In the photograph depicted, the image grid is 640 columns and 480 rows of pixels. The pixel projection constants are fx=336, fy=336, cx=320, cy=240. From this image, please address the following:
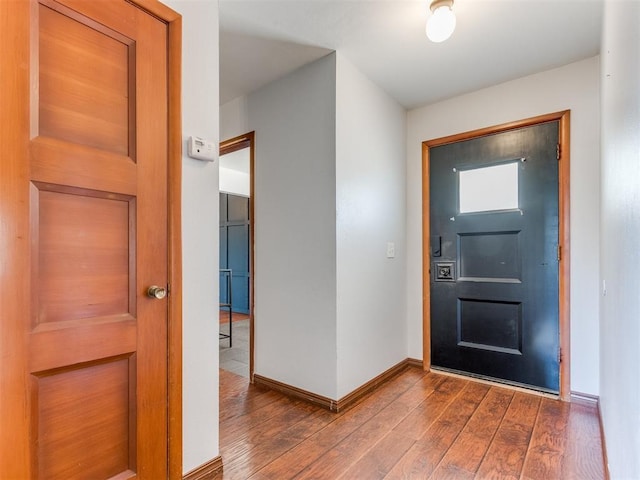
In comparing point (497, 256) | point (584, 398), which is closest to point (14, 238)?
point (497, 256)

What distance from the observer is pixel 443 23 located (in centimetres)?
168

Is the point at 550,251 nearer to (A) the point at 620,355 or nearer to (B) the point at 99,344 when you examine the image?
(A) the point at 620,355

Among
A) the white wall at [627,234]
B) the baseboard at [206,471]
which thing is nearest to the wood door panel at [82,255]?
the baseboard at [206,471]

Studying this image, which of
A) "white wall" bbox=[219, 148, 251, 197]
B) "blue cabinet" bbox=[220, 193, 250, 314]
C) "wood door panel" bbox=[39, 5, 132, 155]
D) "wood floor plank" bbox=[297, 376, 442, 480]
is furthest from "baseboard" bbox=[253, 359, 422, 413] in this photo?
"white wall" bbox=[219, 148, 251, 197]

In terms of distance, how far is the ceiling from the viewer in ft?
5.85

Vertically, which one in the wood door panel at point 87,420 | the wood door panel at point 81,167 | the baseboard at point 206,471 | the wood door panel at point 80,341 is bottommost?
the baseboard at point 206,471

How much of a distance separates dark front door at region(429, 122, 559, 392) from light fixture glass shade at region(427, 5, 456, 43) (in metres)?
1.16

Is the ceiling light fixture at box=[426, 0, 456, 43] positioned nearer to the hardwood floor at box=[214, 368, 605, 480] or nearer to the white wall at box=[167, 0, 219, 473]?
the white wall at box=[167, 0, 219, 473]

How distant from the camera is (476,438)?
1818mm

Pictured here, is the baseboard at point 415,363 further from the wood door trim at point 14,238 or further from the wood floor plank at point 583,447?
the wood door trim at point 14,238

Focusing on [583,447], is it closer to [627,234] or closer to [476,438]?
[476,438]

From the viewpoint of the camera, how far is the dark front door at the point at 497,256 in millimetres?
2365

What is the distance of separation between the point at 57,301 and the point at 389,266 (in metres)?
2.19

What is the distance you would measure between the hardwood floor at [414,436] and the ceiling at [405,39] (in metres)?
2.29
